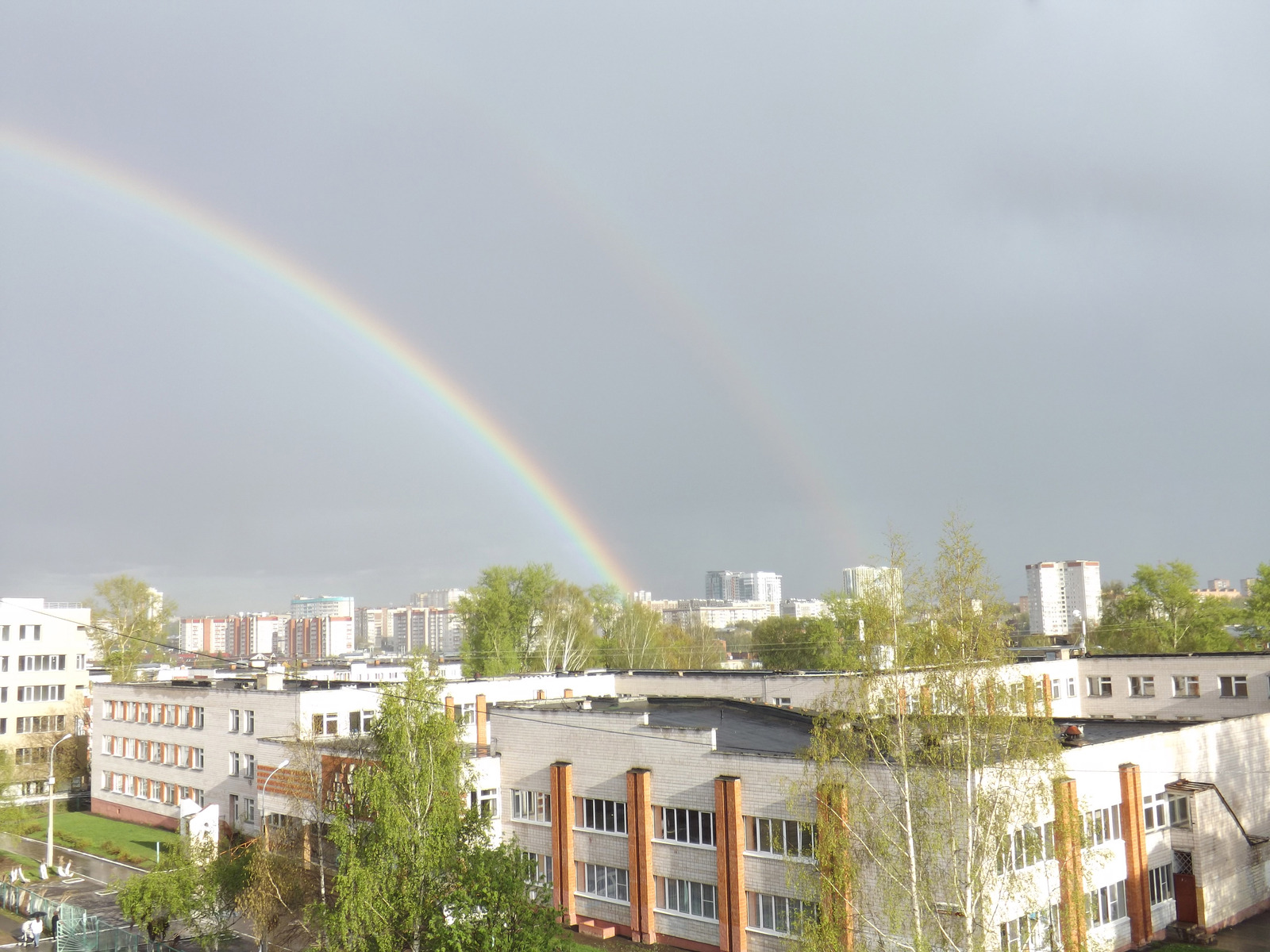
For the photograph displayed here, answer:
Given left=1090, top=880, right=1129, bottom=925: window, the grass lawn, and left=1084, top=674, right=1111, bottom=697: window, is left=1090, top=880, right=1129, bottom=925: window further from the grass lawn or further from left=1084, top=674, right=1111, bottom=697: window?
the grass lawn

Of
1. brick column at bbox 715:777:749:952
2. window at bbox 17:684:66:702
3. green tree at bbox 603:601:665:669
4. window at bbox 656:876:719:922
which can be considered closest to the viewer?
brick column at bbox 715:777:749:952

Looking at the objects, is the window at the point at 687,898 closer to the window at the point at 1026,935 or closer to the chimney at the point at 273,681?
the window at the point at 1026,935

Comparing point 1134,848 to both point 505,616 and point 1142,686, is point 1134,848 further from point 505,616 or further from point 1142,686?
point 505,616

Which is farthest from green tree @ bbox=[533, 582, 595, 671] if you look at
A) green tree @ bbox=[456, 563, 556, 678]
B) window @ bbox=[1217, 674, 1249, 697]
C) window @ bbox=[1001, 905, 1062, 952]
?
window @ bbox=[1001, 905, 1062, 952]

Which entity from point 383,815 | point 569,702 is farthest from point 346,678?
point 383,815

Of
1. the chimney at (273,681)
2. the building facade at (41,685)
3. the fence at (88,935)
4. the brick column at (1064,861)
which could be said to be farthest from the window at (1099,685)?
the building facade at (41,685)

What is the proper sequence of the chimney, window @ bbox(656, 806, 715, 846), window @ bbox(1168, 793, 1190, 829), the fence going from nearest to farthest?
1. window @ bbox(656, 806, 715, 846)
2. window @ bbox(1168, 793, 1190, 829)
3. the fence
4. the chimney

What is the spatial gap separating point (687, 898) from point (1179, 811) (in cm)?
1595

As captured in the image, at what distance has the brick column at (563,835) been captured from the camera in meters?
33.4

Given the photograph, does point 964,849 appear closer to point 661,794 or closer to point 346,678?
point 661,794

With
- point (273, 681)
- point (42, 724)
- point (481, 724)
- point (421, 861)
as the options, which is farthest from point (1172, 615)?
point (42, 724)

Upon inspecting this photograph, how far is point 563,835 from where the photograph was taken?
33.8 meters

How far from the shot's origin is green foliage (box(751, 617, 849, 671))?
98688 millimetres

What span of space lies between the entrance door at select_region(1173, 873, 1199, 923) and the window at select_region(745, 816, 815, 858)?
12.7 m
